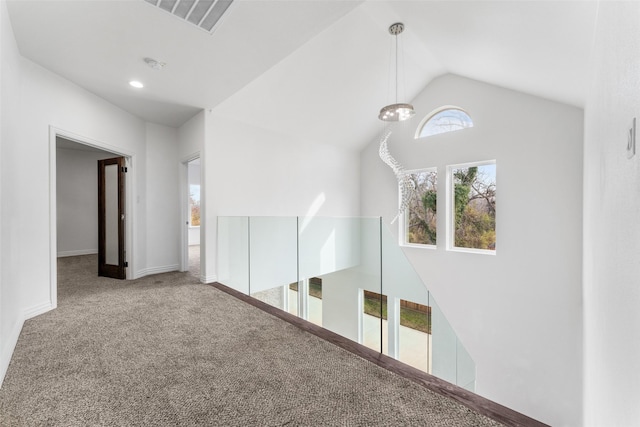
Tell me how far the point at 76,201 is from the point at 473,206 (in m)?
8.86

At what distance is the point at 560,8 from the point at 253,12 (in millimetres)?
2282

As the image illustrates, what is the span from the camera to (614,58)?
1.17 m

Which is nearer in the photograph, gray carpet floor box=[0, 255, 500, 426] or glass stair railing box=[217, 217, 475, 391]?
gray carpet floor box=[0, 255, 500, 426]

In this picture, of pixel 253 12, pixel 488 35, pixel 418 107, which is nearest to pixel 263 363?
pixel 253 12

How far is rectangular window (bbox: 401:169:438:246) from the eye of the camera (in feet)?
17.9

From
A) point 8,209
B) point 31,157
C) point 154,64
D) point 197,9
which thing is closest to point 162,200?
point 31,157

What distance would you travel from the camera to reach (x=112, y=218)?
4484 millimetres

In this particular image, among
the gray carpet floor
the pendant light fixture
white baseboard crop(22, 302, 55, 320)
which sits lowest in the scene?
the gray carpet floor

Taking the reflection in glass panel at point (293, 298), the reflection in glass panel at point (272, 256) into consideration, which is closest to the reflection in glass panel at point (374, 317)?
the reflection in glass panel at point (293, 298)

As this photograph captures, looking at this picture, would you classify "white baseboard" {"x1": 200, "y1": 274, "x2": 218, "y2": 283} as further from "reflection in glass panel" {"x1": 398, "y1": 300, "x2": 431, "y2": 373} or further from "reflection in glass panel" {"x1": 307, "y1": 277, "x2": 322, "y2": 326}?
"reflection in glass panel" {"x1": 398, "y1": 300, "x2": 431, "y2": 373}

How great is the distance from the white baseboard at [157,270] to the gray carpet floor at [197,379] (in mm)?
1542

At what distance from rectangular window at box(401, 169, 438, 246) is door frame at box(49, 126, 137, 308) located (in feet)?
16.4

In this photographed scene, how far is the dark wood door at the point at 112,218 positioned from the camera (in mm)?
4305

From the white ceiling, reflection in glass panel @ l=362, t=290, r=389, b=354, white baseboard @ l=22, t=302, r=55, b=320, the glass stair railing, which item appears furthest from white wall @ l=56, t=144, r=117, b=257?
reflection in glass panel @ l=362, t=290, r=389, b=354
